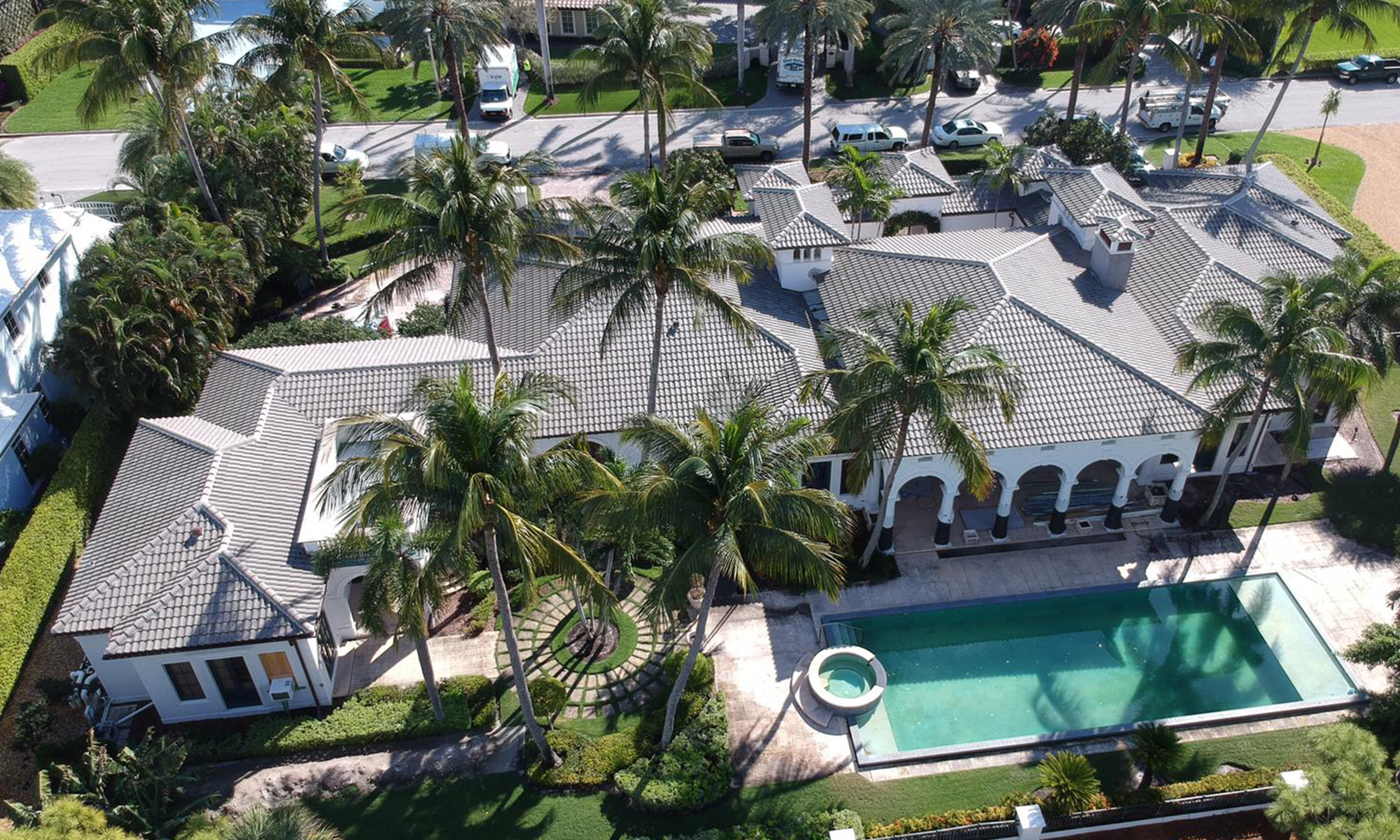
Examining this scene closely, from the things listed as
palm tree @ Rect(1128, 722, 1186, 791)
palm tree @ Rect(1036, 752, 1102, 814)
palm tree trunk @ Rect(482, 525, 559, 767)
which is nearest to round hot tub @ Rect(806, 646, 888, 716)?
palm tree @ Rect(1036, 752, 1102, 814)

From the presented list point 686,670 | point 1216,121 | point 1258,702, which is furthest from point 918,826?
point 1216,121

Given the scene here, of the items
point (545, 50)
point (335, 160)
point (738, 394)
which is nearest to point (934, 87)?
point (545, 50)

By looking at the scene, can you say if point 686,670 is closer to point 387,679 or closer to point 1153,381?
point 387,679

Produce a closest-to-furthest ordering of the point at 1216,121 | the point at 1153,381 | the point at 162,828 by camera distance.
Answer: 1. the point at 162,828
2. the point at 1153,381
3. the point at 1216,121

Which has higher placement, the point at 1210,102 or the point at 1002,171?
the point at 1210,102

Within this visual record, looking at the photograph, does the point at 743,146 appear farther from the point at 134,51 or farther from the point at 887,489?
the point at 134,51

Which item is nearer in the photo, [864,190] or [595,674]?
[595,674]

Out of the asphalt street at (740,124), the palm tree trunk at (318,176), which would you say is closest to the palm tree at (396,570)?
the palm tree trunk at (318,176)
